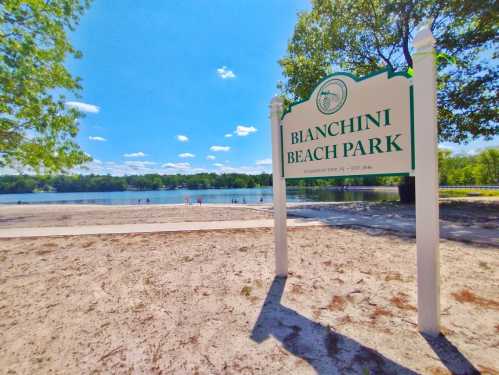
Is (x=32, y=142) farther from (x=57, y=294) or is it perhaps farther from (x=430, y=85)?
(x=430, y=85)

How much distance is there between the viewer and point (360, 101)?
2.83 meters

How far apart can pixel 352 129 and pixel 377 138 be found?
34 centimetres

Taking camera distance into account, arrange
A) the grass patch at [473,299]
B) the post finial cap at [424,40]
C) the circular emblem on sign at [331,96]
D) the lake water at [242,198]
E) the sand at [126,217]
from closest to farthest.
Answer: the post finial cap at [424,40]
the grass patch at [473,299]
the circular emblem on sign at [331,96]
the sand at [126,217]
the lake water at [242,198]

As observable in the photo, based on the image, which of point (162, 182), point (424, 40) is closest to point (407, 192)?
point (424, 40)

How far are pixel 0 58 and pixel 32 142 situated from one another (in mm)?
5514

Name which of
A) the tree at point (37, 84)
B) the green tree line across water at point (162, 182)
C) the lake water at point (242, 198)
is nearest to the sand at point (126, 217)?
the tree at point (37, 84)

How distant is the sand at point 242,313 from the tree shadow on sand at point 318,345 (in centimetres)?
1

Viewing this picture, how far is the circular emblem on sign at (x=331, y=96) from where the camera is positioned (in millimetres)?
3020

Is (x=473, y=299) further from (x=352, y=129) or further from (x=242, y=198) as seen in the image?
(x=242, y=198)

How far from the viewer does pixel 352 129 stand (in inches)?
115

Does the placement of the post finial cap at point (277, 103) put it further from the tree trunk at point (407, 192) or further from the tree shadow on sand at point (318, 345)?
the tree trunk at point (407, 192)

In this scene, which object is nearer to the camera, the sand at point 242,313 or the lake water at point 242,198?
the sand at point 242,313

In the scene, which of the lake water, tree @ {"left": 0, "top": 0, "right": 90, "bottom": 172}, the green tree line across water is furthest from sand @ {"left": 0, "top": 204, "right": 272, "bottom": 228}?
the green tree line across water

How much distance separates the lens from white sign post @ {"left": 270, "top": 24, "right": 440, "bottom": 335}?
2.23m
